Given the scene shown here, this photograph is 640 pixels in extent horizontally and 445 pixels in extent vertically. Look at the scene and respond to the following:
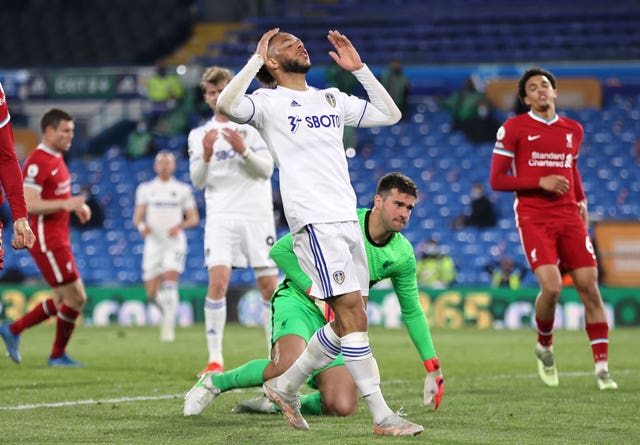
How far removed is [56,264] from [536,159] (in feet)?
14.9

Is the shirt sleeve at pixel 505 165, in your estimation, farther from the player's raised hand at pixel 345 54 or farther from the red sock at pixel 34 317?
the red sock at pixel 34 317

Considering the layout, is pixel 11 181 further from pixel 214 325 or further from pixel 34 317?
pixel 34 317

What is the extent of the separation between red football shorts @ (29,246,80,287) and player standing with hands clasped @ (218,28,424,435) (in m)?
4.58

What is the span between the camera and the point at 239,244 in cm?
1013

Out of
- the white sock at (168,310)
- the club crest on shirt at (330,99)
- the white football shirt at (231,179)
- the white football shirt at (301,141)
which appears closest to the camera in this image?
the white football shirt at (301,141)

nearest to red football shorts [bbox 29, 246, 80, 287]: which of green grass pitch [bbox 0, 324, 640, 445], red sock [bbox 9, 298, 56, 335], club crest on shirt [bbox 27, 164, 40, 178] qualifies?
red sock [bbox 9, 298, 56, 335]

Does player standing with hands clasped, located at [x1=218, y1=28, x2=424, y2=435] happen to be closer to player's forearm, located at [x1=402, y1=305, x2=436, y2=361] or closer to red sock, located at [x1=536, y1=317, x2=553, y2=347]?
player's forearm, located at [x1=402, y1=305, x2=436, y2=361]

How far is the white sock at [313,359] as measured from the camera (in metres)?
6.61

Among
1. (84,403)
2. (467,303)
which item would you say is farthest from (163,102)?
(84,403)

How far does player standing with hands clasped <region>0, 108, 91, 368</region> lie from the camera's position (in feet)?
34.9

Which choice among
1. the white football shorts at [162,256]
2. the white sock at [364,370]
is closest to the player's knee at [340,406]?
the white sock at [364,370]

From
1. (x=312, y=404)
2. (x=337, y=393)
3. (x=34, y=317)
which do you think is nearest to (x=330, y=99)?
(x=337, y=393)

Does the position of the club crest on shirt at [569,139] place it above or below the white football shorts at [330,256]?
above

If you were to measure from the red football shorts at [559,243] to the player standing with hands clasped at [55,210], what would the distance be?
4.02 m
